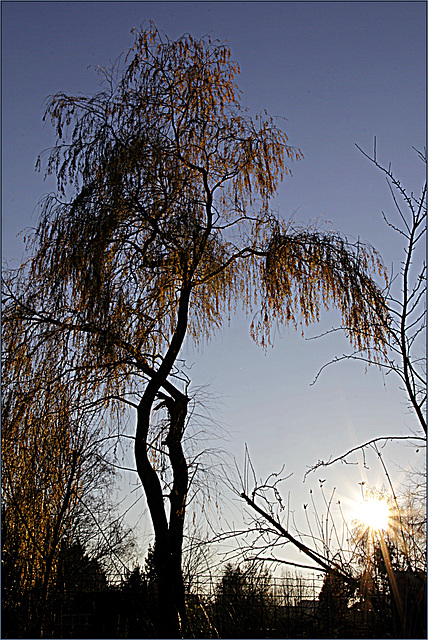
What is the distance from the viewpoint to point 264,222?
207 inches

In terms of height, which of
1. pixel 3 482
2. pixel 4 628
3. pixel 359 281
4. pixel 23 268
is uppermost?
pixel 23 268

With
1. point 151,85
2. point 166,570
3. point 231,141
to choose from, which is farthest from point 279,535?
point 151,85

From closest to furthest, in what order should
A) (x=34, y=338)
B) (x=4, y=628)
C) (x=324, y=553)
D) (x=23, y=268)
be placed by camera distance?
1. (x=324, y=553)
2. (x=4, y=628)
3. (x=34, y=338)
4. (x=23, y=268)

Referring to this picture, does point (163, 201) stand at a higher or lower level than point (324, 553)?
higher

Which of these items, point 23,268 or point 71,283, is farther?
point 23,268

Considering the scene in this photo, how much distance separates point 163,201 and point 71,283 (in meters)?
0.97

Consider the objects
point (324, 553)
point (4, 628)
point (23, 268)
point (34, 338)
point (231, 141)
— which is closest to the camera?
point (324, 553)

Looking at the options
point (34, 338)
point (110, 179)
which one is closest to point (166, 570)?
point (34, 338)

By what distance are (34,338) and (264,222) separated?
2.05 m

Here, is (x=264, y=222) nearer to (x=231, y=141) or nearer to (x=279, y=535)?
(x=231, y=141)

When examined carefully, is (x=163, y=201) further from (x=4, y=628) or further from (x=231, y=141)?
(x=4, y=628)

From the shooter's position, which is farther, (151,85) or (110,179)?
(151,85)

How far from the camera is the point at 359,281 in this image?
4.60m

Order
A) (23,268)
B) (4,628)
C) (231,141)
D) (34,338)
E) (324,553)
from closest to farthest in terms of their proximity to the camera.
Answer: (324,553)
(4,628)
(34,338)
(23,268)
(231,141)
